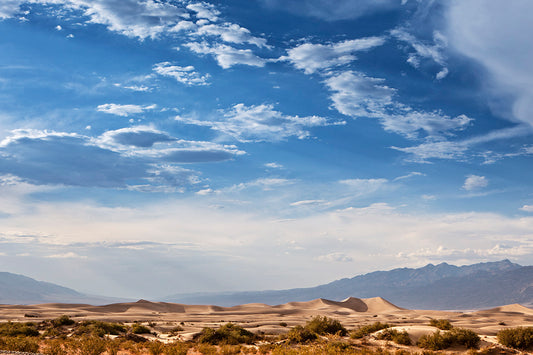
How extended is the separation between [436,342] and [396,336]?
2.28 metres

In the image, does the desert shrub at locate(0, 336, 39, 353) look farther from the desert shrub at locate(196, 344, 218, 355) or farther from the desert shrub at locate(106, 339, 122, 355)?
the desert shrub at locate(196, 344, 218, 355)

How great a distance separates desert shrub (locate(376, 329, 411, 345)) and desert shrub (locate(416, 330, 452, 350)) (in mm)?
702

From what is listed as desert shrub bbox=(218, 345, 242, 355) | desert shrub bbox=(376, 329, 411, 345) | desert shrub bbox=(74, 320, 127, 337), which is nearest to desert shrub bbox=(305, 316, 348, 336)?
desert shrub bbox=(376, 329, 411, 345)

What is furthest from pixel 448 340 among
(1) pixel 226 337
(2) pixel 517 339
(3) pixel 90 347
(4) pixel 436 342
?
(3) pixel 90 347

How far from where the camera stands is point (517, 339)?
24484 mm

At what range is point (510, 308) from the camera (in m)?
99.5

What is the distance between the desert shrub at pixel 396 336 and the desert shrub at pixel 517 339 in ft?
16.6

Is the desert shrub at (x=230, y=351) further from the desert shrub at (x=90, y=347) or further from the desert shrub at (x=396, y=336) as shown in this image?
the desert shrub at (x=396, y=336)

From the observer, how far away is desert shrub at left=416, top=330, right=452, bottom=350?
24.8 metres

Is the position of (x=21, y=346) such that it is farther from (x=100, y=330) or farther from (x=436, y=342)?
(x=436, y=342)

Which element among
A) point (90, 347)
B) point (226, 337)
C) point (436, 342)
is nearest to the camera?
point (90, 347)

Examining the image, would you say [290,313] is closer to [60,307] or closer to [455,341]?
[60,307]

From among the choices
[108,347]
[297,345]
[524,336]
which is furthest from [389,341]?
[108,347]

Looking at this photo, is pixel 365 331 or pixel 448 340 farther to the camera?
pixel 365 331
